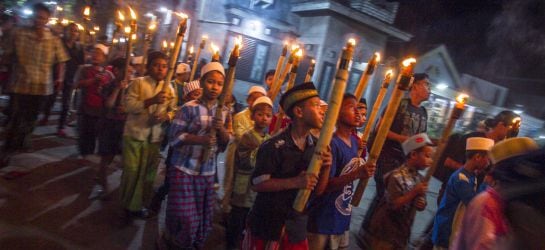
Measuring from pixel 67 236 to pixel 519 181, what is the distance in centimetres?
416

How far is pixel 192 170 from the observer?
3.66 m

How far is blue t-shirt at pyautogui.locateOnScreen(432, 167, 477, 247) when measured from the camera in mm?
3867

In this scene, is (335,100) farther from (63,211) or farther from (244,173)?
(63,211)

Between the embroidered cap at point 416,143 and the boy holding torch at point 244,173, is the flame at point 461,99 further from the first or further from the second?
the boy holding torch at point 244,173

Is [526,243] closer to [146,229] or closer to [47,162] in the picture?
[146,229]

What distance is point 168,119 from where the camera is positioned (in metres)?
4.69

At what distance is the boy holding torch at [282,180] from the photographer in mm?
2750

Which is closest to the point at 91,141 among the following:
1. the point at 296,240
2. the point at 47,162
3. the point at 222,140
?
the point at 47,162

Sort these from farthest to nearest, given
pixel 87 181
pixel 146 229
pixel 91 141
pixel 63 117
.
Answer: pixel 63 117, pixel 91 141, pixel 87 181, pixel 146 229

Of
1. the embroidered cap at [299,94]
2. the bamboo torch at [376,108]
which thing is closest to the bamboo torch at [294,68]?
the embroidered cap at [299,94]

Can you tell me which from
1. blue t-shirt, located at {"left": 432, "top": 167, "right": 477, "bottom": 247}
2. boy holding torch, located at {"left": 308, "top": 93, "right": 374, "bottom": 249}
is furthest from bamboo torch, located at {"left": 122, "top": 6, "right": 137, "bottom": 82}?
blue t-shirt, located at {"left": 432, "top": 167, "right": 477, "bottom": 247}

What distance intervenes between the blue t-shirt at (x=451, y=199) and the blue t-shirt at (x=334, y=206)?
1.36m

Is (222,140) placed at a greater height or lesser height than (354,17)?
lesser

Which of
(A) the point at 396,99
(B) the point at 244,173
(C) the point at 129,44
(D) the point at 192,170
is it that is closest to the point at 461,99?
(A) the point at 396,99
